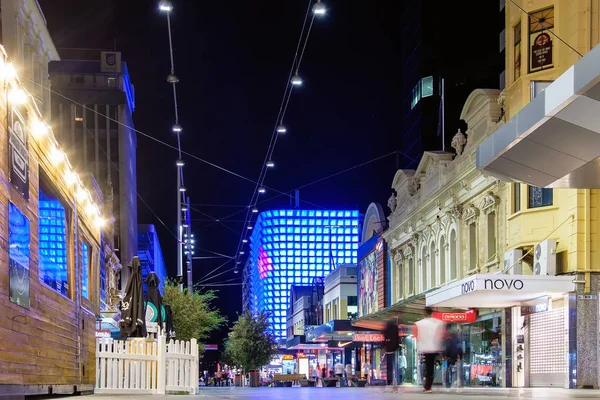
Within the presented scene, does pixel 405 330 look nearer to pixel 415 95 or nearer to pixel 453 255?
pixel 453 255

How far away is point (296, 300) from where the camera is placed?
120 m

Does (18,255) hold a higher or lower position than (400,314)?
higher

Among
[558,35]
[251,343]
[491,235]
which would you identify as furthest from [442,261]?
[251,343]

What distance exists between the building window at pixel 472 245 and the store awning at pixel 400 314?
2.16 meters

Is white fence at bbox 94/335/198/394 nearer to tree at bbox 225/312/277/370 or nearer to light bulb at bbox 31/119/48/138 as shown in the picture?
light bulb at bbox 31/119/48/138

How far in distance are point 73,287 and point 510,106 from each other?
15408 mm

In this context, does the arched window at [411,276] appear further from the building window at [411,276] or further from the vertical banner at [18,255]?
the vertical banner at [18,255]

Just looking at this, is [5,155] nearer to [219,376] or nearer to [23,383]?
[23,383]

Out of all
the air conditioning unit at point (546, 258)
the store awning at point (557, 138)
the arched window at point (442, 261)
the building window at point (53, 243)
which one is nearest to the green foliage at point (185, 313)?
the arched window at point (442, 261)

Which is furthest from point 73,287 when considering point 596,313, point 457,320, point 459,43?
point 459,43

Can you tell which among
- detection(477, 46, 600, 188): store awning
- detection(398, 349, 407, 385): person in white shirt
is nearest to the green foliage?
detection(398, 349, 407, 385): person in white shirt

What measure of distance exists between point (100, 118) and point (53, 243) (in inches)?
4132

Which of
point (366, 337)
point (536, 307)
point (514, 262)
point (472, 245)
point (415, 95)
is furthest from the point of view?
point (415, 95)

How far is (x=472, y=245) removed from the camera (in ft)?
109
